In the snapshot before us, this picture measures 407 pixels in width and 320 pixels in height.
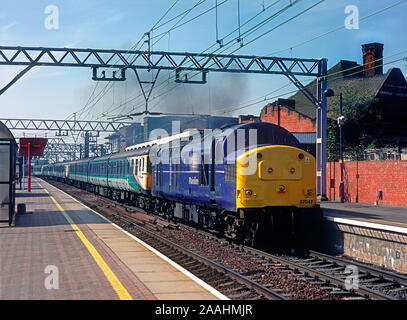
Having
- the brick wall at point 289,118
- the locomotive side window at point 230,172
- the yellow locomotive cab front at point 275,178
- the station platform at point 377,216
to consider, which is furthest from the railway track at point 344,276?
the brick wall at point 289,118

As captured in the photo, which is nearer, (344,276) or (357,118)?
(344,276)

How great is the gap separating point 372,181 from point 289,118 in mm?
20832

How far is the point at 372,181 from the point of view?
74.6 ft

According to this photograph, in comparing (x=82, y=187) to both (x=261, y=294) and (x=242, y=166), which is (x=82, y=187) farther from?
(x=261, y=294)

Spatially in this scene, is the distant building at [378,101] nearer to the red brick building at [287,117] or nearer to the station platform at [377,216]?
the red brick building at [287,117]

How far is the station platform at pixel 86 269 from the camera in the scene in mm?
7516

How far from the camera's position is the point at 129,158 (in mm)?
27000

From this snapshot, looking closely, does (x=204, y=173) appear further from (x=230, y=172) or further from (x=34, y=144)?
(x=34, y=144)

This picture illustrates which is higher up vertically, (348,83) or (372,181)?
(348,83)

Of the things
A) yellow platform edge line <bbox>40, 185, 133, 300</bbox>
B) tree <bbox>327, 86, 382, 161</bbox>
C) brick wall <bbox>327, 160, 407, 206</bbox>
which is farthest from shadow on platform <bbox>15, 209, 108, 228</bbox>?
tree <bbox>327, 86, 382, 161</bbox>

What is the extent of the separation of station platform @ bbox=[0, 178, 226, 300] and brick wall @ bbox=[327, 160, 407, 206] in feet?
43.4

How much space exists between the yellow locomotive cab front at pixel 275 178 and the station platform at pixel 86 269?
2.81m

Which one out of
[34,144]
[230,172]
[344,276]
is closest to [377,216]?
[344,276]
